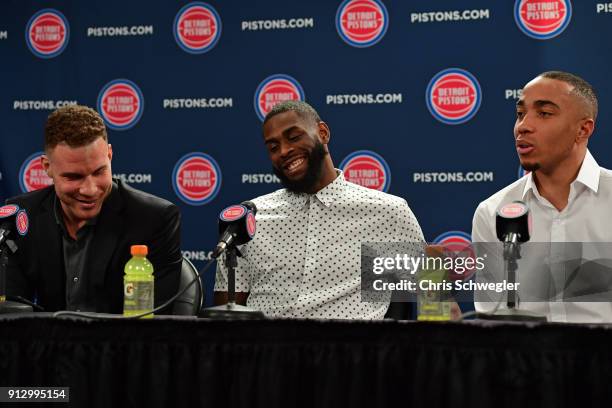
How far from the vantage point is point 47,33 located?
423 cm

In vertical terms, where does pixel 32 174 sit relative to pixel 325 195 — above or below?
above

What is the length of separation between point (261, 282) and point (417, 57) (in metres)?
1.53

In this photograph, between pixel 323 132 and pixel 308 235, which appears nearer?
pixel 308 235

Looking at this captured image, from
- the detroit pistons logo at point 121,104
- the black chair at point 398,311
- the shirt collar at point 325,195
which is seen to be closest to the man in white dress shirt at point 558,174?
the black chair at point 398,311

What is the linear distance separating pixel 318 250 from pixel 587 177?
3.31 ft

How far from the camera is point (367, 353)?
62.5 inches

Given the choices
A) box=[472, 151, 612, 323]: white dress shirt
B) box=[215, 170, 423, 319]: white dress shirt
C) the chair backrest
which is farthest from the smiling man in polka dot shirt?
box=[472, 151, 612, 323]: white dress shirt

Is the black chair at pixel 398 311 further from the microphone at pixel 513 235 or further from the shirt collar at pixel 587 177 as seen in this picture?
the microphone at pixel 513 235

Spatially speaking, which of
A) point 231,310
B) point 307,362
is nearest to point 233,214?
point 231,310

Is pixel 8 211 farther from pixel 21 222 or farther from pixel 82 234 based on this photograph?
pixel 82 234

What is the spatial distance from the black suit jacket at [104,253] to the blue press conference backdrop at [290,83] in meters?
1.27

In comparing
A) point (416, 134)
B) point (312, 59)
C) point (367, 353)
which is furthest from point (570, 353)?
point (312, 59)

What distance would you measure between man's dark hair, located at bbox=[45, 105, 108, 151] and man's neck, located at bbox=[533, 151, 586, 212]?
1567 millimetres

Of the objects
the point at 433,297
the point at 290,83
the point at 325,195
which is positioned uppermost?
the point at 290,83
